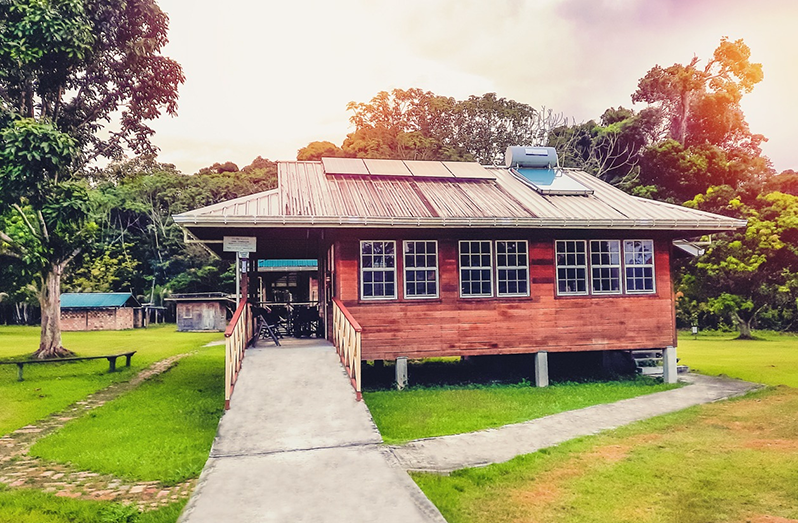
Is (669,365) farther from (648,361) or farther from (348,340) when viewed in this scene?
(348,340)

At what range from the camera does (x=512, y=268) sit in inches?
538

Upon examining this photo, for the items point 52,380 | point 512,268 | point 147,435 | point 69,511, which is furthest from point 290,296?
point 69,511

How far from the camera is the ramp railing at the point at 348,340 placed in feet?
32.3

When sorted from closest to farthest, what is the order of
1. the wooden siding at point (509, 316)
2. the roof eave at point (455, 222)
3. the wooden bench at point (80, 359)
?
1. the roof eave at point (455, 222)
2. the wooden siding at point (509, 316)
3. the wooden bench at point (80, 359)

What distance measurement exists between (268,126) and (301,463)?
55513mm

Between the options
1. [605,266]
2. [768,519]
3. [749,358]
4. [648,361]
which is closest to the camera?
[768,519]

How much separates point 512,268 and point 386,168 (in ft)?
15.2

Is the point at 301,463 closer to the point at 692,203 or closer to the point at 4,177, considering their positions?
the point at 4,177

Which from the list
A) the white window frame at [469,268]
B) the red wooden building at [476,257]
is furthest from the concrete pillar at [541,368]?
the white window frame at [469,268]

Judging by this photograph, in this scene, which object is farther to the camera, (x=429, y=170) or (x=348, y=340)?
(x=429, y=170)

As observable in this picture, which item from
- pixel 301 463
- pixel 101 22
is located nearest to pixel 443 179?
pixel 301 463

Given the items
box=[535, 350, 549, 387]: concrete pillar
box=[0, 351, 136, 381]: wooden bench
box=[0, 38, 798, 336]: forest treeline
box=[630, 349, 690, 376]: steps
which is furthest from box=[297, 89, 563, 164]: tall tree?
box=[535, 350, 549, 387]: concrete pillar

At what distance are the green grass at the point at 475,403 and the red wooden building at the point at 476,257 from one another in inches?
37.3

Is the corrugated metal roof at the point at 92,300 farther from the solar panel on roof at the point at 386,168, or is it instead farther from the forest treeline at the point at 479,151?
the solar panel on roof at the point at 386,168
